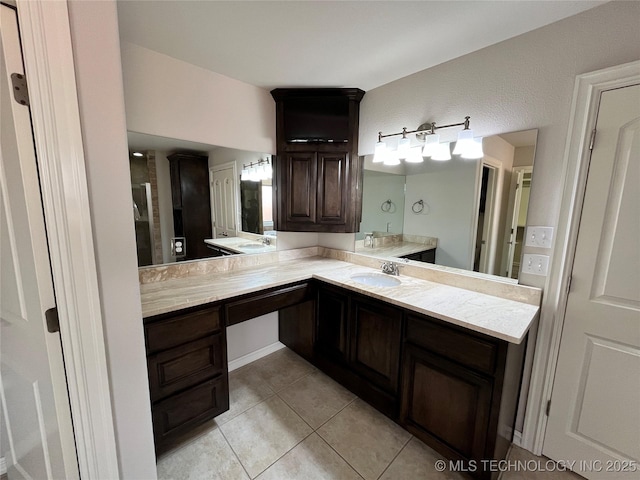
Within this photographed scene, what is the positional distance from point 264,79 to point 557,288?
2.36 meters

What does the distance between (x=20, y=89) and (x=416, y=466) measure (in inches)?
93.0

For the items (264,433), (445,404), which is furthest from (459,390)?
(264,433)

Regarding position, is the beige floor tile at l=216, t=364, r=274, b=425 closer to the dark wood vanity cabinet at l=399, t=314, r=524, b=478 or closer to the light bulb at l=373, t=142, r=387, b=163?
the dark wood vanity cabinet at l=399, t=314, r=524, b=478

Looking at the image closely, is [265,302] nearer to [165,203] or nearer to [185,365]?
[185,365]

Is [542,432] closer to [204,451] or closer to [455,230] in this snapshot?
[455,230]

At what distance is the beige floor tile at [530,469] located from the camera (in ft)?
4.64

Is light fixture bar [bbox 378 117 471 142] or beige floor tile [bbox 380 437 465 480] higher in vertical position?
light fixture bar [bbox 378 117 471 142]

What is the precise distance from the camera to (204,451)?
4.97 feet

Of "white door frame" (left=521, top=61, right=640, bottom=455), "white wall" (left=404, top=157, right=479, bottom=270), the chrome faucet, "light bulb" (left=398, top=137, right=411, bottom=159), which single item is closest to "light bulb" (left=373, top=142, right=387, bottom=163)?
"light bulb" (left=398, top=137, right=411, bottom=159)

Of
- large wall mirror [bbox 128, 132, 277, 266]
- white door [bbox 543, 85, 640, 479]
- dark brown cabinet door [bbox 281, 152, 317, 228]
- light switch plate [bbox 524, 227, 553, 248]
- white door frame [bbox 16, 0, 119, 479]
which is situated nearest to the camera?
white door frame [bbox 16, 0, 119, 479]

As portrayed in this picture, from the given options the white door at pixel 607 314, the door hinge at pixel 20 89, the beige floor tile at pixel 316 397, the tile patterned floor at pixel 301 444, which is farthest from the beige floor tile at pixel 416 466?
the door hinge at pixel 20 89

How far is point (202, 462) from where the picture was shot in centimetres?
145

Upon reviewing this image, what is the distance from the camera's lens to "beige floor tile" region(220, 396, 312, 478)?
4.85 ft

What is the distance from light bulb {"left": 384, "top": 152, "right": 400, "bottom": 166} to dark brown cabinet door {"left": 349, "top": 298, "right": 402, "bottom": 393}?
1110 mm
